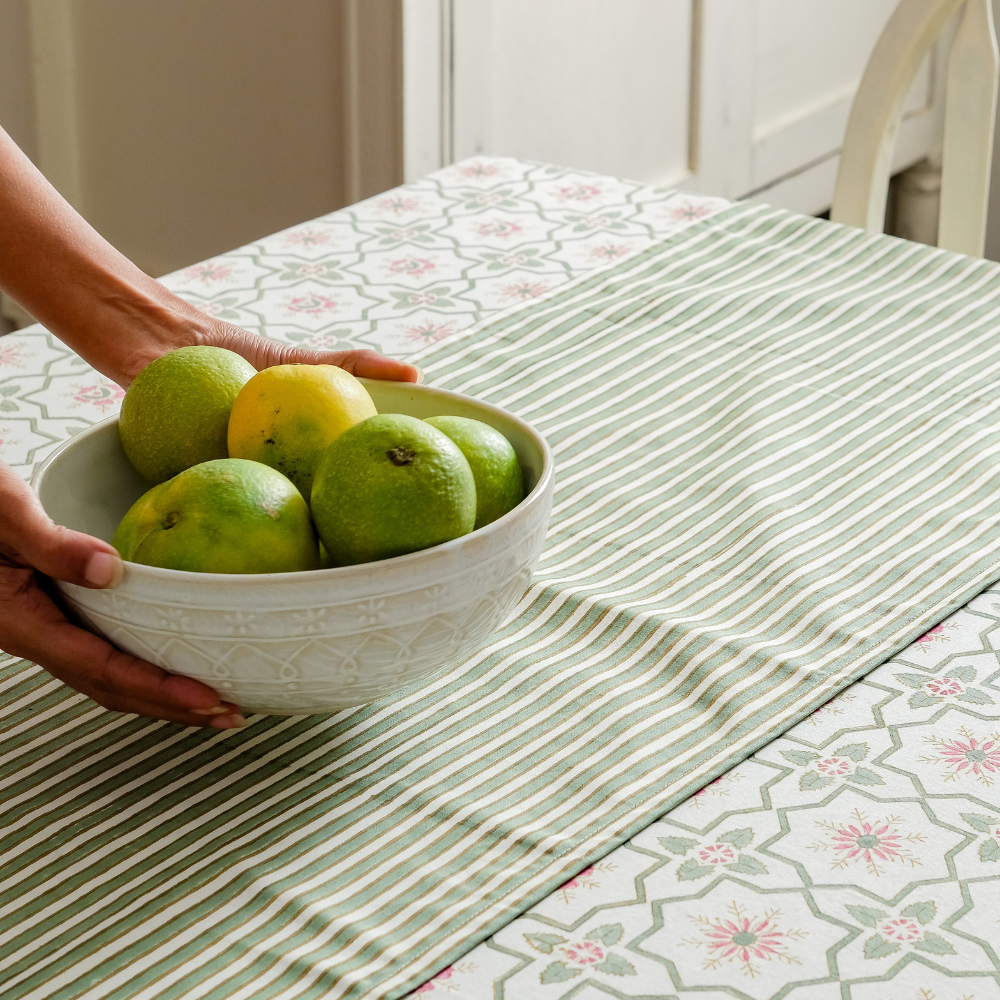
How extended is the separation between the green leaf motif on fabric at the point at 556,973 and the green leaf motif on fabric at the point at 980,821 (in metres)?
0.19

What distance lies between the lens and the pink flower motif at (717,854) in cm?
55

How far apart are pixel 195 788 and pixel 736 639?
28 centimetres

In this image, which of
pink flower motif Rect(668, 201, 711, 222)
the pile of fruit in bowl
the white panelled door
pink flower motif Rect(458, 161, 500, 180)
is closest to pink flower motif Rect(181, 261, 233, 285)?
pink flower motif Rect(458, 161, 500, 180)

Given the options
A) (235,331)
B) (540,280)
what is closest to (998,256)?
(540,280)

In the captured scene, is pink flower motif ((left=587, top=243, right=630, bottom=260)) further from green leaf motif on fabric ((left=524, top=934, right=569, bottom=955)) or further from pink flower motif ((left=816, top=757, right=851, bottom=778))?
green leaf motif on fabric ((left=524, top=934, right=569, bottom=955))

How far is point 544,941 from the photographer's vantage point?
51 cm

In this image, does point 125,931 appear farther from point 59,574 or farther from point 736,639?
point 736,639

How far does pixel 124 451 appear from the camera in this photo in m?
0.69

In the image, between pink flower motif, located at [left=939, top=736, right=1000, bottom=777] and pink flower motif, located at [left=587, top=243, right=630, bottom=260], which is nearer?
pink flower motif, located at [left=939, top=736, right=1000, bottom=777]

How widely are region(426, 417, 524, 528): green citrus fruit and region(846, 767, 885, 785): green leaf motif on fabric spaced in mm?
191

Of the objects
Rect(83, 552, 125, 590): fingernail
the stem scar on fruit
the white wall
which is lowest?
the white wall

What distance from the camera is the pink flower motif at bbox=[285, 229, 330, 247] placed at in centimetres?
121

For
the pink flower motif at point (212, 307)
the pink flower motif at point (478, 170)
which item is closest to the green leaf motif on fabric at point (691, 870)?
the pink flower motif at point (212, 307)

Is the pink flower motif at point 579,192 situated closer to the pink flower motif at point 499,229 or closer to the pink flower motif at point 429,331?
the pink flower motif at point 499,229
